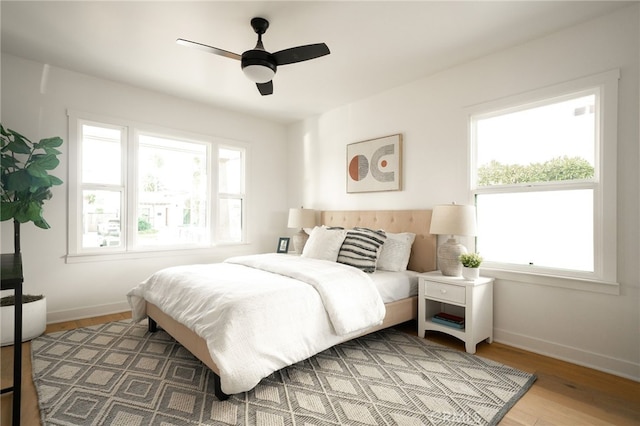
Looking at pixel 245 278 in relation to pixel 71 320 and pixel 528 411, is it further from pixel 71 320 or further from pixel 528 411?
pixel 71 320

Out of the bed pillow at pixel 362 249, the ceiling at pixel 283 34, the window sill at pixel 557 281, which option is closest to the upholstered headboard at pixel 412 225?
the bed pillow at pixel 362 249

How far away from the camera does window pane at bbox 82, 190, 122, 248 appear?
361cm

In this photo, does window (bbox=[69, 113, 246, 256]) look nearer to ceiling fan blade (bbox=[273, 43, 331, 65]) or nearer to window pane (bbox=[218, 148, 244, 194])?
window pane (bbox=[218, 148, 244, 194])

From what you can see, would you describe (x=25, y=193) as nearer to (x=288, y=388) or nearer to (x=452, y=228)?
(x=288, y=388)

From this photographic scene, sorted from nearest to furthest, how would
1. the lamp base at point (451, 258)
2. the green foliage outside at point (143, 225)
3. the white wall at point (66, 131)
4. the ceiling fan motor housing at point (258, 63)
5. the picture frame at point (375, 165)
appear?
the ceiling fan motor housing at point (258, 63) → the lamp base at point (451, 258) → the white wall at point (66, 131) → the picture frame at point (375, 165) → the green foliage outside at point (143, 225)

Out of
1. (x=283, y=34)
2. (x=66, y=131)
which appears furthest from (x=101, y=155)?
(x=283, y=34)

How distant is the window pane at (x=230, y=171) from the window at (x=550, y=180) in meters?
3.27

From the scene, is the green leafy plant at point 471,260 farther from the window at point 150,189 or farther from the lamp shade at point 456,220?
the window at point 150,189

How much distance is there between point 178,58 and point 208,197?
1900 millimetres

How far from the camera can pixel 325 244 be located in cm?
339

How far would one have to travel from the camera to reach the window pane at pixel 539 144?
255cm

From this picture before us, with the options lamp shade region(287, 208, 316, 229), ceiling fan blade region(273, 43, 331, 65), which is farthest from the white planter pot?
ceiling fan blade region(273, 43, 331, 65)

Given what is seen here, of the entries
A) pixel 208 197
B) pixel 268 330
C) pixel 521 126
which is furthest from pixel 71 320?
pixel 521 126

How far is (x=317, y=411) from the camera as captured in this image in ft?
6.16
